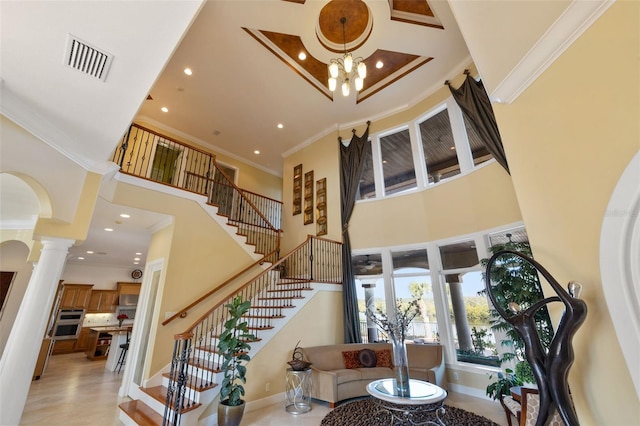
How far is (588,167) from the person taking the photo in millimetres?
1397

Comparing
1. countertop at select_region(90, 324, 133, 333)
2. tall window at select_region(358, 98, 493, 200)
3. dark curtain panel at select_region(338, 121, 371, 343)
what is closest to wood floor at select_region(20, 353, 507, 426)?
countertop at select_region(90, 324, 133, 333)

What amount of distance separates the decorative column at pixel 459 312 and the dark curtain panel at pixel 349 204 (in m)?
1.97

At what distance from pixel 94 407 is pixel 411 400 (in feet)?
15.9

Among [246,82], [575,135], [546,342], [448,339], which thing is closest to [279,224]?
[246,82]

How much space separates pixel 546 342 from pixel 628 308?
2.40 meters

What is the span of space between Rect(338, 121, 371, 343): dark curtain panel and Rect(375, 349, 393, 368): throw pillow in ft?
1.84

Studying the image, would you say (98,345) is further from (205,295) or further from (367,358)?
(367,358)

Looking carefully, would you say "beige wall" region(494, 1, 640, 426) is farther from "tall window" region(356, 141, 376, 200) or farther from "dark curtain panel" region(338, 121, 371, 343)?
"tall window" region(356, 141, 376, 200)

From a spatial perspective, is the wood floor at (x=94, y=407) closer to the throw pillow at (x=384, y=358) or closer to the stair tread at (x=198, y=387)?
the stair tread at (x=198, y=387)

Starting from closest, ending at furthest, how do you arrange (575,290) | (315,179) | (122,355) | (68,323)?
(575,290), (122,355), (315,179), (68,323)

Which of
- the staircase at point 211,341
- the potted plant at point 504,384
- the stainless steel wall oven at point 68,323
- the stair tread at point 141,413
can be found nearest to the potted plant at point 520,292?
the potted plant at point 504,384

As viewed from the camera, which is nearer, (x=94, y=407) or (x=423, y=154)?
(x=94, y=407)

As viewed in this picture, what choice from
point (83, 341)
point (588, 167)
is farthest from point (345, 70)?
point (83, 341)

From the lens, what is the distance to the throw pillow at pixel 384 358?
4852 mm
